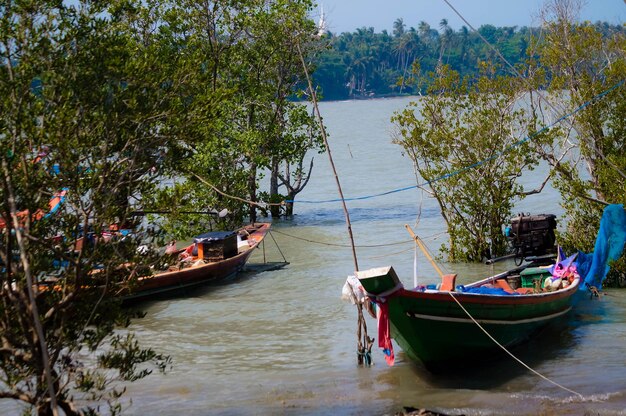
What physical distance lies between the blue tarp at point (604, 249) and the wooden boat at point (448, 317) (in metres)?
2.59

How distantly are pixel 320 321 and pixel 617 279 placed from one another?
5.72 meters

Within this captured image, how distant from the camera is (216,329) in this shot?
15344 mm

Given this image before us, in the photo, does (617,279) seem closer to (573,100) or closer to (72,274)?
(573,100)

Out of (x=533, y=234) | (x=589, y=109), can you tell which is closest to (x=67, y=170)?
(x=533, y=234)

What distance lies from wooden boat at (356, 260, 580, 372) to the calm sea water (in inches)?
12.2

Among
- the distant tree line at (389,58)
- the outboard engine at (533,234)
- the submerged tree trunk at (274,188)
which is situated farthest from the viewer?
the distant tree line at (389,58)

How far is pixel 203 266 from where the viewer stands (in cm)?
1800

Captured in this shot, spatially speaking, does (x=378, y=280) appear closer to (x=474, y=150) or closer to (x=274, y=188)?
(x=474, y=150)

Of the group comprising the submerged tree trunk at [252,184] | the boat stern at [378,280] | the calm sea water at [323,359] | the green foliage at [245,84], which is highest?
the green foliage at [245,84]

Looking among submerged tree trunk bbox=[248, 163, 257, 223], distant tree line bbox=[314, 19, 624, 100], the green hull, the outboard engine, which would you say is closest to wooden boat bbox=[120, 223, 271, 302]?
submerged tree trunk bbox=[248, 163, 257, 223]

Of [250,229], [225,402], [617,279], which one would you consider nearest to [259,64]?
[250,229]

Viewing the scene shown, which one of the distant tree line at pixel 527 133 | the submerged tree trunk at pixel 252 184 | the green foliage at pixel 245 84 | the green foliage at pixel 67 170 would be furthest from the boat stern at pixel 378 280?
the submerged tree trunk at pixel 252 184

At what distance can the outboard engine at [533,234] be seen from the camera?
53.6 ft

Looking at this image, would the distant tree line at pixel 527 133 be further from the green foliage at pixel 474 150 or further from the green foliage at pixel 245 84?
the green foliage at pixel 245 84
